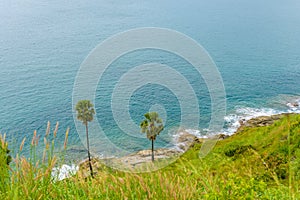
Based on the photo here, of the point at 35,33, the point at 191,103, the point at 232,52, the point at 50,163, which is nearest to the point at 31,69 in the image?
the point at 35,33

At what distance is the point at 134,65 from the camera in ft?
249

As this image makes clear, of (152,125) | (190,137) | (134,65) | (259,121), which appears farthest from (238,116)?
(134,65)

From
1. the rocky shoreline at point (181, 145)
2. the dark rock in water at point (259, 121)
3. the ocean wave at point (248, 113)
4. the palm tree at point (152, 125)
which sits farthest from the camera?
the ocean wave at point (248, 113)

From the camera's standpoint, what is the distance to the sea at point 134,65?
2218 inches

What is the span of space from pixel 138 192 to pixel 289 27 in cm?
11117

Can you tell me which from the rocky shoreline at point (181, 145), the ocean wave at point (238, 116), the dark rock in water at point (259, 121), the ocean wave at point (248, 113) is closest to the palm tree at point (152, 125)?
the rocky shoreline at point (181, 145)

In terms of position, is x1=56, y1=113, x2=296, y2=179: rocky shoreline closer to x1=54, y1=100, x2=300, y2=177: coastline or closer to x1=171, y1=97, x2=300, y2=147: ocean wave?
x1=54, y1=100, x2=300, y2=177: coastline

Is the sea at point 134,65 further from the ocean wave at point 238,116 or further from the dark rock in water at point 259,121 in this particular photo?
the dark rock in water at point 259,121

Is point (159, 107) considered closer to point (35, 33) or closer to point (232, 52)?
point (232, 52)

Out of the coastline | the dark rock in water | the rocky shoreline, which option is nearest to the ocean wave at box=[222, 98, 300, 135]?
the coastline

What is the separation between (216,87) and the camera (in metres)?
69.6

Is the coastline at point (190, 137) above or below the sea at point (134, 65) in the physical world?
below

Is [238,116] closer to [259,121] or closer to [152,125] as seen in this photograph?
[259,121]

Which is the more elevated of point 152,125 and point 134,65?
point 134,65
